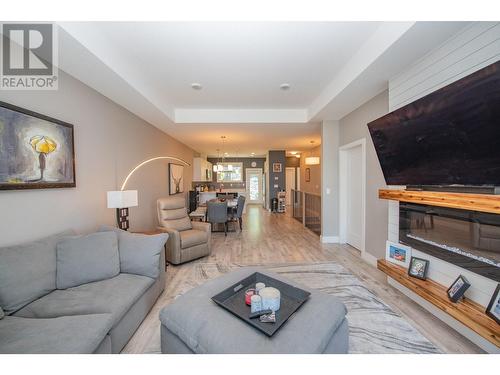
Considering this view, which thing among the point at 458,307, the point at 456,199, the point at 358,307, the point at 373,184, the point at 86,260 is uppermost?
the point at 373,184

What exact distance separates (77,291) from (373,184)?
3.71m

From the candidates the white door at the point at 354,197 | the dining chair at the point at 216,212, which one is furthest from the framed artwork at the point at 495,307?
the dining chair at the point at 216,212

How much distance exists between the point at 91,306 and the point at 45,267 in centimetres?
55

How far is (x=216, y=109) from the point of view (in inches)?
160

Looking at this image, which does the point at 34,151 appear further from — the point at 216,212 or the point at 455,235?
the point at 455,235

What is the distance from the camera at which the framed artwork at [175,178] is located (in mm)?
5081

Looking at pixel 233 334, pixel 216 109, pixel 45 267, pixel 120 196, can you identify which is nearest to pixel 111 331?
pixel 45 267

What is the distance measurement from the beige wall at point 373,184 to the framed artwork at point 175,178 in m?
4.29

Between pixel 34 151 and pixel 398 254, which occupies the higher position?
pixel 34 151

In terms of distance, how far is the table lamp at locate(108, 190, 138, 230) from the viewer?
2457 mm

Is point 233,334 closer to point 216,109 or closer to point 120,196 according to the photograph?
point 120,196

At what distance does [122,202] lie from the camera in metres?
2.48

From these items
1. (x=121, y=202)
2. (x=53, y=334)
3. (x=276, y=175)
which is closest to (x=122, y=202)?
(x=121, y=202)

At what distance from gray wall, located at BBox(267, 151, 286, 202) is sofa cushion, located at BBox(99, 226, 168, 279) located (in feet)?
21.9
